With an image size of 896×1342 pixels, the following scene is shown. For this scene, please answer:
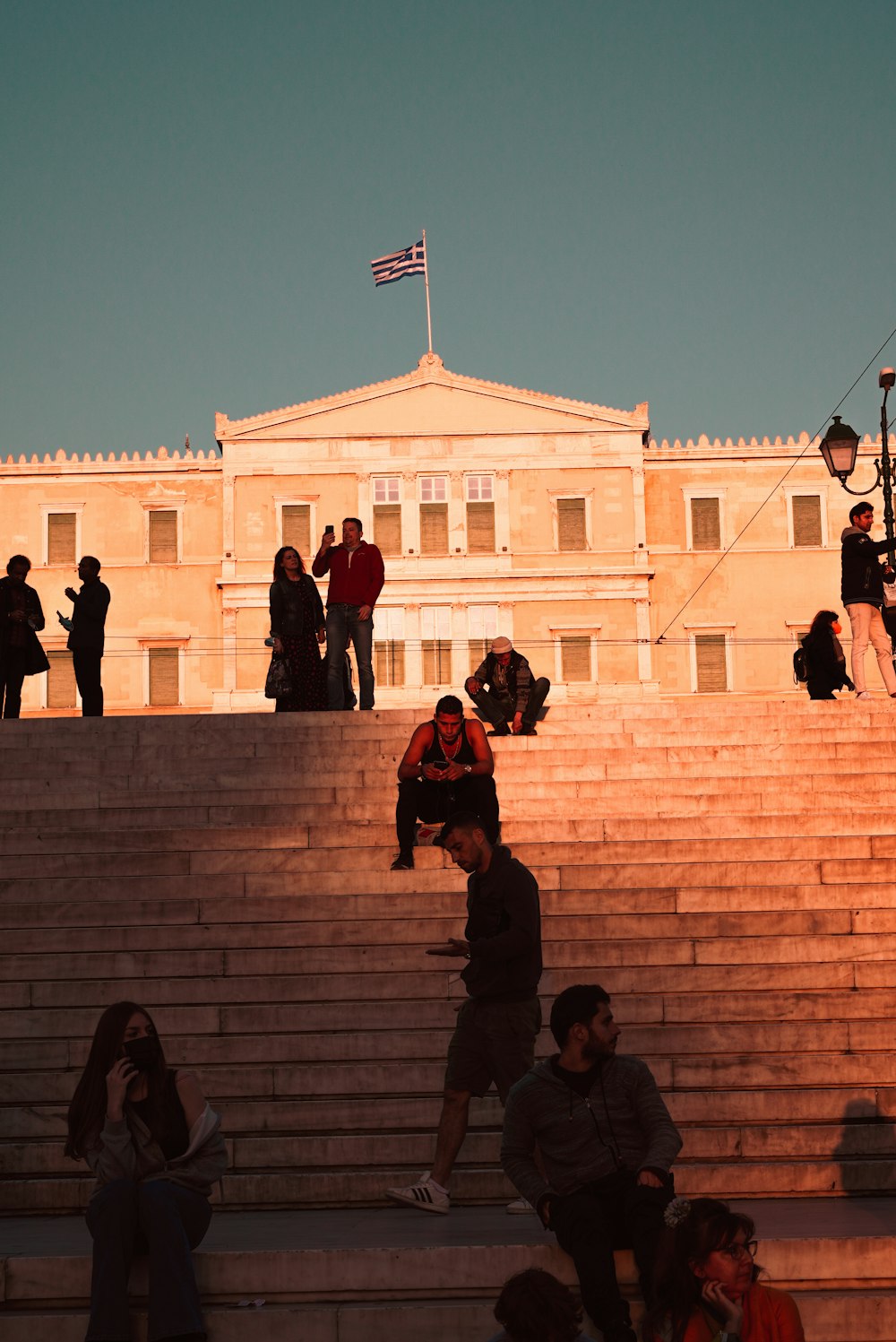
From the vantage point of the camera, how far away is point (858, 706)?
577 inches

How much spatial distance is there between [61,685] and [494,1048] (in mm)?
38560

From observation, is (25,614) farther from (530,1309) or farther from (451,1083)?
(530,1309)

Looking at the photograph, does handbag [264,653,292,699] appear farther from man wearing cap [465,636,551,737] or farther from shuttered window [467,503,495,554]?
shuttered window [467,503,495,554]

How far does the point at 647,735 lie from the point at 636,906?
176 inches

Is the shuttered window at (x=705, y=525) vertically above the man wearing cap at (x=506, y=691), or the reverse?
the shuttered window at (x=705, y=525)

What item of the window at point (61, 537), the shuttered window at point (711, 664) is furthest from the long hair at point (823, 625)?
the window at point (61, 537)

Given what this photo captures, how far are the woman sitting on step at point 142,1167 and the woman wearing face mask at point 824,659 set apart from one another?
467 inches

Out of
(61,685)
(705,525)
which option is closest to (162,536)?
(61,685)

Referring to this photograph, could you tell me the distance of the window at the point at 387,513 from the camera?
45.3 metres

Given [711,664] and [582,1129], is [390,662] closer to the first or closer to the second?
[711,664]

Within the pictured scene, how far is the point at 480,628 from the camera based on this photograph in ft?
147

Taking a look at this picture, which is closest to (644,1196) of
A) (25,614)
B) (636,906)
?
(636,906)

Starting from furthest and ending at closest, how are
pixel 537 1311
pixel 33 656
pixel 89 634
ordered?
pixel 89 634 → pixel 33 656 → pixel 537 1311

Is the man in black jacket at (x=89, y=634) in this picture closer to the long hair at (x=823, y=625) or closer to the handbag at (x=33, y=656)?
the handbag at (x=33, y=656)
